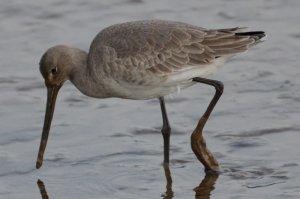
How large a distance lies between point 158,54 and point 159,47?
66 mm

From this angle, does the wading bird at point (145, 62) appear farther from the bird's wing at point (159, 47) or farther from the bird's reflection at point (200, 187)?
the bird's reflection at point (200, 187)

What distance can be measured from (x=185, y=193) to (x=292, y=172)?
0.97 metres

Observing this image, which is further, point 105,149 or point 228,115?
point 228,115

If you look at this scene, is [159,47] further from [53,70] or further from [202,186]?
[202,186]

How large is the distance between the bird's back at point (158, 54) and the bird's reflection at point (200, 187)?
0.78m

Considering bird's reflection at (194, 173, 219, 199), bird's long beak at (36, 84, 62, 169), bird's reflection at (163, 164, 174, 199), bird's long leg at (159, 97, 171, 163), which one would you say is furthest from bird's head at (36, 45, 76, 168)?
bird's reflection at (194, 173, 219, 199)

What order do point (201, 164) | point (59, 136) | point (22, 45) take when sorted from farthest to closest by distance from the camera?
point (22, 45) < point (59, 136) < point (201, 164)

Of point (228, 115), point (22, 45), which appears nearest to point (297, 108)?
point (228, 115)

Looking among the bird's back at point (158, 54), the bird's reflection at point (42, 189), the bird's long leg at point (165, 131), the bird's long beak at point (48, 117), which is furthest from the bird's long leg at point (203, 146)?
the bird's reflection at point (42, 189)

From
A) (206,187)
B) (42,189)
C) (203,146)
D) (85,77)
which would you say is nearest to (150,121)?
(203,146)

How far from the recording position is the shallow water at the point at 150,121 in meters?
9.00

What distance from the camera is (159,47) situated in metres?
9.27

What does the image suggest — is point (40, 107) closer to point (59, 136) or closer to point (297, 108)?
point (59, 136)

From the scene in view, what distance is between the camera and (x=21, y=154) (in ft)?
31.7
